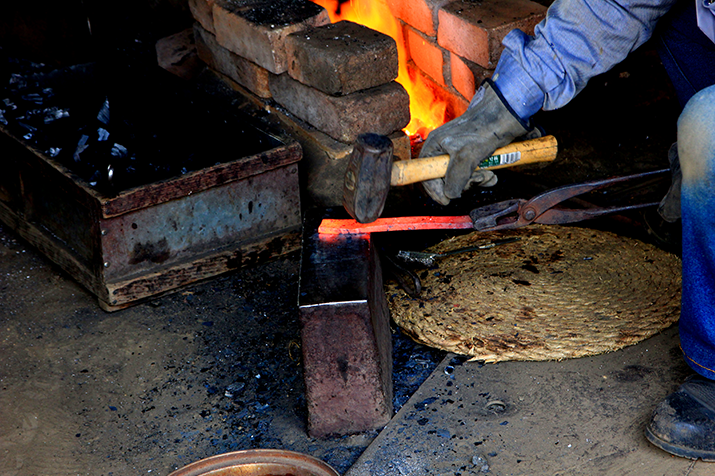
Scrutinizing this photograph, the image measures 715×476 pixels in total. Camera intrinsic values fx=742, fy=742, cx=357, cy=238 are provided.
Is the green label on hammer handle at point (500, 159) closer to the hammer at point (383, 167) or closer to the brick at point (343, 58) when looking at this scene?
the hammer at point (383, 167)

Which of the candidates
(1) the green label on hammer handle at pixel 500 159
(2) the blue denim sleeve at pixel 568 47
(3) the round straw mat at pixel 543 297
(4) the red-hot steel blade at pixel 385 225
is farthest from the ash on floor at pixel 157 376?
(2) the blue denim sleeve at pixel 568 47

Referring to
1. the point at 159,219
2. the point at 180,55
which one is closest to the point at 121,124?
the point at 180,55

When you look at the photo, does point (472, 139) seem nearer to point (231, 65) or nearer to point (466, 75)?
point (466, 75)

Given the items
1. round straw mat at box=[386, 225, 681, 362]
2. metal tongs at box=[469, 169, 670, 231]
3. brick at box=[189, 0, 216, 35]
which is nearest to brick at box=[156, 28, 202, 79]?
brick at box=[189, 0, 216, 35]

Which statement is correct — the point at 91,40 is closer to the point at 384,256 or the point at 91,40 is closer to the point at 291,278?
the point at 291,278

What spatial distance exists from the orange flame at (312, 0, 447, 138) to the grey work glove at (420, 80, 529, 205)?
108 cm

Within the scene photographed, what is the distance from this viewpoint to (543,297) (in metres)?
2.55

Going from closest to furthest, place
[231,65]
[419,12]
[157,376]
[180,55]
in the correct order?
[157,376], [419,12], [231,65], [180,55]

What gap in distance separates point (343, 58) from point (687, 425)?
5.89ft

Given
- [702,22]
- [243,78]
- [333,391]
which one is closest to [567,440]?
[333,391]

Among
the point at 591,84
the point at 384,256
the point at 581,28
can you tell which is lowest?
the point at 384,256

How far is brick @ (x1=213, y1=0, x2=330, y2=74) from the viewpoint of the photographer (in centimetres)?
316

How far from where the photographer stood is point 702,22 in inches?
82.3

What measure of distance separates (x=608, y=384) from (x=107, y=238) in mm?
1745
